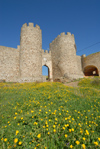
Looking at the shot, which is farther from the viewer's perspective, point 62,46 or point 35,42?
point 62,46

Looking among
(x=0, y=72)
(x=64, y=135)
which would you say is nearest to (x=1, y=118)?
(x=64, y=135)

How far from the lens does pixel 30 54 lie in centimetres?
1520

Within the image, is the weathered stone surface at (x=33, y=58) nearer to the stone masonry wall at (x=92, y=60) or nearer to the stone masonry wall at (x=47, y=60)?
the stone masonry wall at (x=47, y=60)

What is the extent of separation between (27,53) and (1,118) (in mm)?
13076

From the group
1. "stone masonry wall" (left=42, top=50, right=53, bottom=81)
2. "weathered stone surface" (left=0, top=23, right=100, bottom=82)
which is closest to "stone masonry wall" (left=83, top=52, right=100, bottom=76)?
"weathered stone surface" (left=0, top=23, right=100, bottom=82)

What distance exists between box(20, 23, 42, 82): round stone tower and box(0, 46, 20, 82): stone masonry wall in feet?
5.14

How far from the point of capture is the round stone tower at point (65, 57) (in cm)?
1744

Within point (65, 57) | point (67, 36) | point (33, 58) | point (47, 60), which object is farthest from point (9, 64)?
point (67, 36)

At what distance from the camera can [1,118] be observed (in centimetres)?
330

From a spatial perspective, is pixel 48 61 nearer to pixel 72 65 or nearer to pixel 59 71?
pixel 59 71

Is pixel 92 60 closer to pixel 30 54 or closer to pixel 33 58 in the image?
pixel 33 58

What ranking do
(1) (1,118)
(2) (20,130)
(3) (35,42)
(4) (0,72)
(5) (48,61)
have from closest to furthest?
(2) (20,130)
(1) (1,118)
(4) (0,72)
(3) (35,42)
(5) (48,61)

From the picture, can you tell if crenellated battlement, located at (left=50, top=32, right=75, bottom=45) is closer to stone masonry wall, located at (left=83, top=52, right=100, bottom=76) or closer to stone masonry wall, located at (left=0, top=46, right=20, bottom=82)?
stone masonry wall, located at (left=83, top=52, right=100, bottom=76)

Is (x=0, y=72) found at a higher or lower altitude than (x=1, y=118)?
higher
